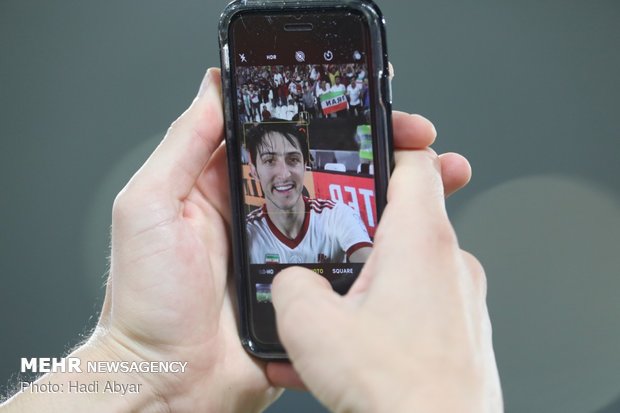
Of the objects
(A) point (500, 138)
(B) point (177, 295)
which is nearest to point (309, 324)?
(B) point (177, 295)

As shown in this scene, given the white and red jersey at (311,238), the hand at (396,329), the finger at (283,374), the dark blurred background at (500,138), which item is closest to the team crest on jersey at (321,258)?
the white and red jersey at (311,238)

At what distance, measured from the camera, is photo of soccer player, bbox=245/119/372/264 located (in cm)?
64

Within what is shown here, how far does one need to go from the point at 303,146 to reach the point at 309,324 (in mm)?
288

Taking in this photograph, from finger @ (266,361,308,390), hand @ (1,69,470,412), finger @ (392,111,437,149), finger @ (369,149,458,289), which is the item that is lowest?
finger @ (266,361,308,390)

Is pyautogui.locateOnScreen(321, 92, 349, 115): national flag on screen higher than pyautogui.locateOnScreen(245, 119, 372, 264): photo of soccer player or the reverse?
higher

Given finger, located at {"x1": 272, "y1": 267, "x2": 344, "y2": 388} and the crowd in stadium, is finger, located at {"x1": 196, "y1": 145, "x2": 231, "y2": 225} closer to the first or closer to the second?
the crowd in stadium

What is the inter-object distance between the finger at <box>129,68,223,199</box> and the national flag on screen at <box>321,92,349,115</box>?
10cm

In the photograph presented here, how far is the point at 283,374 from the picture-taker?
0.64 metres

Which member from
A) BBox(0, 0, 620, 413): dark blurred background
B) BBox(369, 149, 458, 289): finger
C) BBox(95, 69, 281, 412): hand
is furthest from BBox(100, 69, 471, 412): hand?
BBox(0, 0, 620, 413): dark blurred background

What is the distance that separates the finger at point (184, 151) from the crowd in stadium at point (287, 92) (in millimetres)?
29

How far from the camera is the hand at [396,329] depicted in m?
0.34

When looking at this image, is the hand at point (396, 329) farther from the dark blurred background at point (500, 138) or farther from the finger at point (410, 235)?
the dark blurred background at point (500, 138)

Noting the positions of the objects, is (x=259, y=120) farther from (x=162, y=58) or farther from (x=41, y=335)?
(x=41, y=335)

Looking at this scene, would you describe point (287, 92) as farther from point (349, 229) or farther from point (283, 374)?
point (283, 374)
